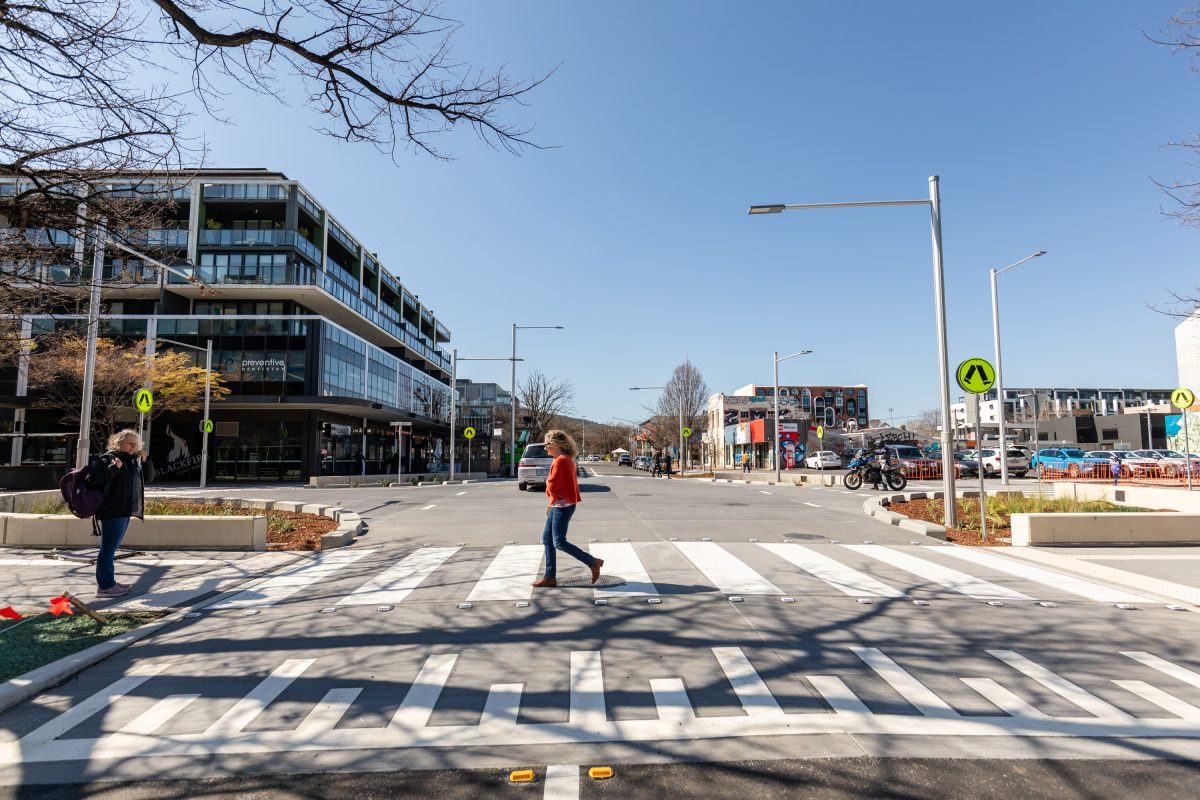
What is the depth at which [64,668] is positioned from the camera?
14.3ft

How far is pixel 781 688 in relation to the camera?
3961 mm

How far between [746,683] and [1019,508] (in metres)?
10.9

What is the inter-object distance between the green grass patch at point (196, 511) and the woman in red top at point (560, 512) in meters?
6.43

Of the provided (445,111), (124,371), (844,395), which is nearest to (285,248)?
(124,371)

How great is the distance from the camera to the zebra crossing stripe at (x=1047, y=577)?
21.1 feet

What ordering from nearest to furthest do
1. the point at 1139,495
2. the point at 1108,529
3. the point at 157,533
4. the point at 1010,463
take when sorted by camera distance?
1. the point at 157,533
2. the point at 1108,529
3. the point at 1139,495
4. the point at 1010,463

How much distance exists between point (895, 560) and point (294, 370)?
35.3m

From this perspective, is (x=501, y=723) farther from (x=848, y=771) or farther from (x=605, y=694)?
(x=848, y=771)

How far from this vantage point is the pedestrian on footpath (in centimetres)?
663

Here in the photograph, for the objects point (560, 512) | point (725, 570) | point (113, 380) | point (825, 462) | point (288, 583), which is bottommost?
point (288, 583)

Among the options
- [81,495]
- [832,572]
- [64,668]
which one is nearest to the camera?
[64,668]

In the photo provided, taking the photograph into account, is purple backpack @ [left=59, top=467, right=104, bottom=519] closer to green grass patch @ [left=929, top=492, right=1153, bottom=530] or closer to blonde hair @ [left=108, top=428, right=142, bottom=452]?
blonde hair @ [left=108, top=428, right=142, bottom=452]

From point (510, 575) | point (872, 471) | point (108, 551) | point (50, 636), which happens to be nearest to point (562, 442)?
point (510, 575)

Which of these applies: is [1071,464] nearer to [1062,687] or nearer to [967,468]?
[967,468]
